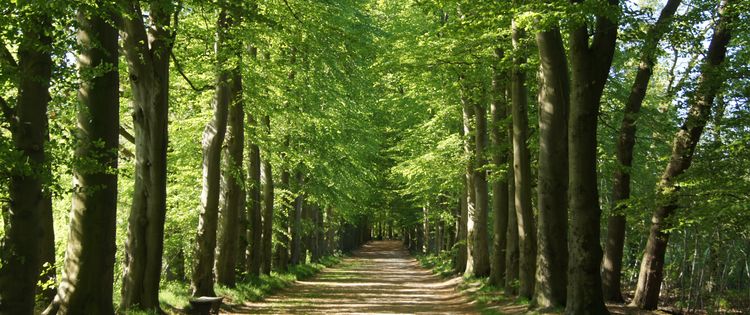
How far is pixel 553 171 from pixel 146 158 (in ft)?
23.1

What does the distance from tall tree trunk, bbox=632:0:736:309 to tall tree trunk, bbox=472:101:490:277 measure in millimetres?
7722

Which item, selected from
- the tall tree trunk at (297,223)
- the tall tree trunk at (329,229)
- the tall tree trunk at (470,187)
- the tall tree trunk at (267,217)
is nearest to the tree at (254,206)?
the tall tree trunk at (267,217)

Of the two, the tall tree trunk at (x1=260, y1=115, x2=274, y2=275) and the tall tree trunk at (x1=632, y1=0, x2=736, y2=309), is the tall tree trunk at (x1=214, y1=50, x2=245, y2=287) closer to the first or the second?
the tall tree trunk at (x1=260, y1=115, x2=274, y2=275)

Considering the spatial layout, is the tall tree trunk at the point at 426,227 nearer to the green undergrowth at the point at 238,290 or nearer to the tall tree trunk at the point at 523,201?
the green undergrowth at the point at 238,290

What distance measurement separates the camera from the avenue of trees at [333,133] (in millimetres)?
7113

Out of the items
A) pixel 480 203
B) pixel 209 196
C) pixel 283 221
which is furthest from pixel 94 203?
pixel 283 221

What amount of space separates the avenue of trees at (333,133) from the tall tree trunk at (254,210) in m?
0.07

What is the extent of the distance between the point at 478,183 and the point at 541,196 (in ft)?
30.3

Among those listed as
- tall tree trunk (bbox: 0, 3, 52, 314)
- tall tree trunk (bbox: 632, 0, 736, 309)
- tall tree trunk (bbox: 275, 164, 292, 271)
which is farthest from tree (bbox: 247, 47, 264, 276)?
tall tree trunk (bbox: 0, 3, 52, 314)

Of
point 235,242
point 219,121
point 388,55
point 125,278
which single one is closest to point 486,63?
point 388,55

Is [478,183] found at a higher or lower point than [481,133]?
lower

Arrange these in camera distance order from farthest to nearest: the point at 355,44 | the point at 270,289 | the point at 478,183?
1. the point at 478,183
2. the point at 270,289
3. the point at 355,44

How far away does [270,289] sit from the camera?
19906mm

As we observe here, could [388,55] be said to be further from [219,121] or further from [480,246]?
[480,246]
